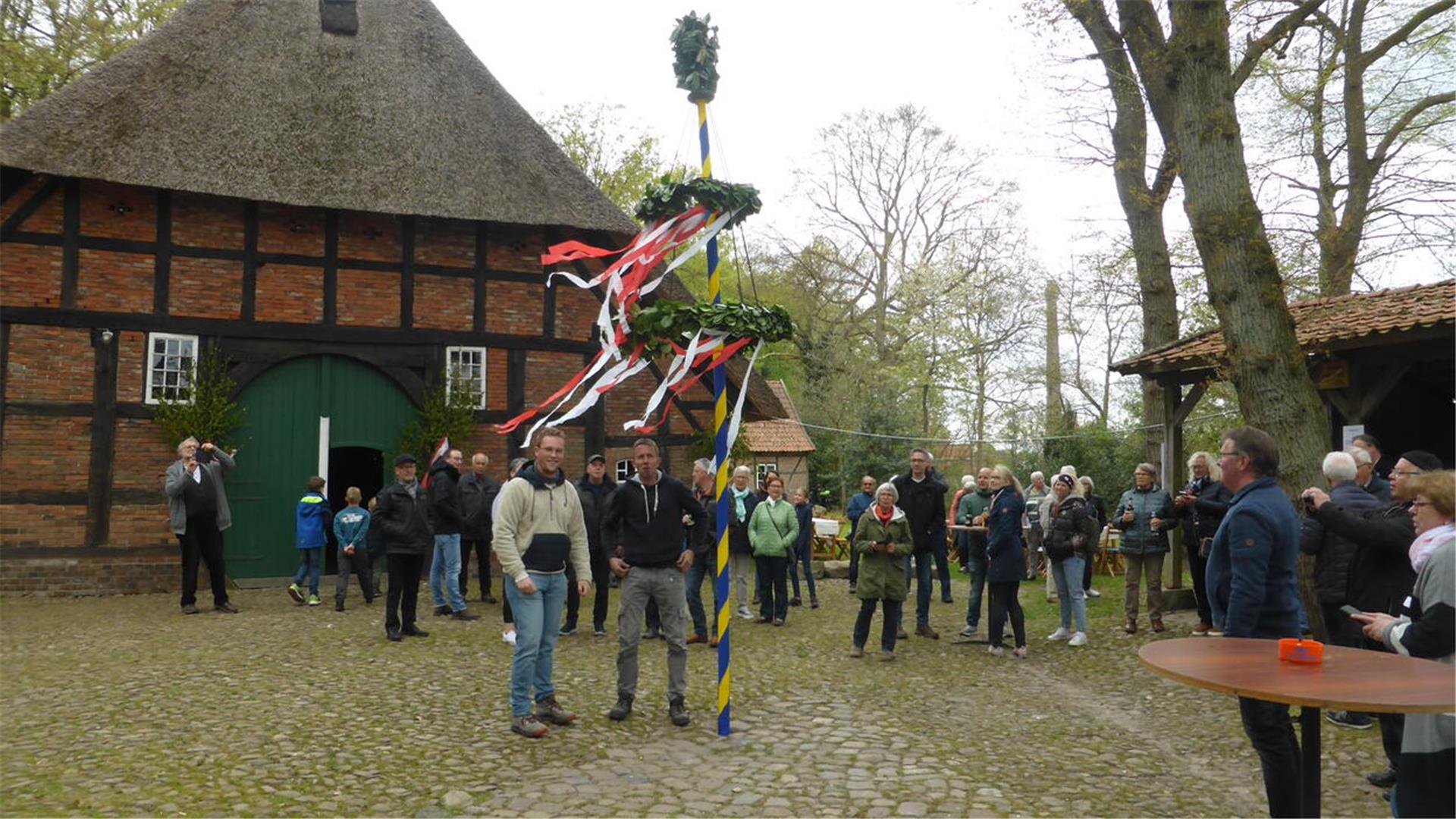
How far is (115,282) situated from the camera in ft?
41.2

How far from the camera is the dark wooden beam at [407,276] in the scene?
14102 millimetres

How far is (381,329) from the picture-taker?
45.8 feet

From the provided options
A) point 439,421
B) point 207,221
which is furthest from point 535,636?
point 207,221

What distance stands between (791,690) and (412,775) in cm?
303

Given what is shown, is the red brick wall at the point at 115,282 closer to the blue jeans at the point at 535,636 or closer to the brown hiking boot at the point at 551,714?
the blue jeans at the point at 535,636

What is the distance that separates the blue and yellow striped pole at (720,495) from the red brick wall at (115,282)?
9689 mm

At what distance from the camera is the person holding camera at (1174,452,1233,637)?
8.67m

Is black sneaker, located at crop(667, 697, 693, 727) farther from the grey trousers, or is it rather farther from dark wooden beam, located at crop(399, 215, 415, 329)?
dark wooden beam, located at crop(399, 215, 415, 329)

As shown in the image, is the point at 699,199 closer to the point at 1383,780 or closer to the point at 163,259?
the point at 1383,780

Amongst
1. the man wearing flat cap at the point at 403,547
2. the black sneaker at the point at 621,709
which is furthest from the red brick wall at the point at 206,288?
the black sneaker at the point at 621,709

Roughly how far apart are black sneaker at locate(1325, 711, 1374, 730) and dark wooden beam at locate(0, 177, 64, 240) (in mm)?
14553

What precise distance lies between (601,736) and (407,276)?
990cm

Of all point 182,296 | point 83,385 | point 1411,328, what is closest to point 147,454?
point 83,385

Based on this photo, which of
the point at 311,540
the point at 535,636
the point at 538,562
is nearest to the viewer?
the point at 535,636
